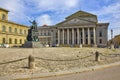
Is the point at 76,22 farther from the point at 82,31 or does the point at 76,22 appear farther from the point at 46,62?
the point at 46,62

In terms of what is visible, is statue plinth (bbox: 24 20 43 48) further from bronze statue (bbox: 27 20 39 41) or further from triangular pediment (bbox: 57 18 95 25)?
triangular pediment (bbox: 57 18 95 25)

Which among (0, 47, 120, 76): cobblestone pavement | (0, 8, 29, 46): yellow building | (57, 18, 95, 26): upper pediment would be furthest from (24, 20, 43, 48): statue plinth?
(57, 18, 95, 26): upper pediment

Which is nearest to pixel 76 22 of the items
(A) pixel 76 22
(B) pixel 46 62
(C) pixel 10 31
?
(A) pixel 76 22

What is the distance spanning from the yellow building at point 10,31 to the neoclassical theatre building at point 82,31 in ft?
81.8

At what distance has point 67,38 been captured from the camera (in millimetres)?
91500

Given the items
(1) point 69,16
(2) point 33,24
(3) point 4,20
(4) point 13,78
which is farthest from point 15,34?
(4) point 13,78

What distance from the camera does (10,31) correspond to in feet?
212

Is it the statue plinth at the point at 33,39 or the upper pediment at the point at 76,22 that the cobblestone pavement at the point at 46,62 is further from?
the upper pediment at the point at 76,22

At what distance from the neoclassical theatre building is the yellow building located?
981 inches

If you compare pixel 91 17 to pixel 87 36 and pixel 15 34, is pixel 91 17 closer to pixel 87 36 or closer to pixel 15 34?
pixel 87 36

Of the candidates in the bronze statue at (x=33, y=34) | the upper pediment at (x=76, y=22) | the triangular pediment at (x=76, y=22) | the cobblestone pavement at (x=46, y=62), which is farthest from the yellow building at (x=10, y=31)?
the cobblestone pavement at (x=46, y=62)

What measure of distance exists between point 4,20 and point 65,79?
2255 inches

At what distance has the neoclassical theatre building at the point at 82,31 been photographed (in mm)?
84875

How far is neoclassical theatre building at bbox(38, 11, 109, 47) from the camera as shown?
84875mm
